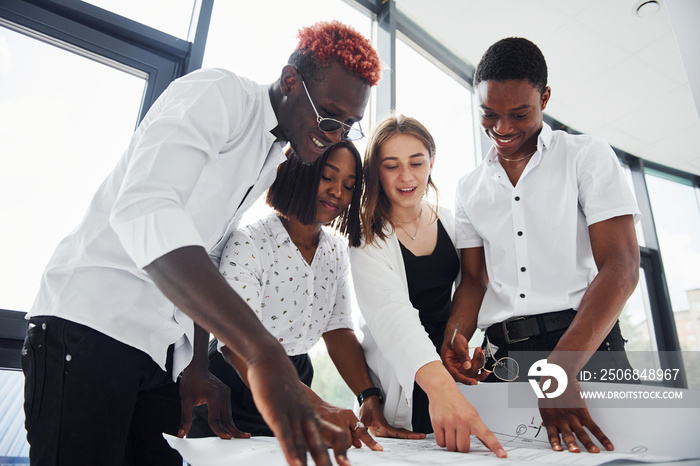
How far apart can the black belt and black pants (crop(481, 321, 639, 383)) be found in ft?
0.04

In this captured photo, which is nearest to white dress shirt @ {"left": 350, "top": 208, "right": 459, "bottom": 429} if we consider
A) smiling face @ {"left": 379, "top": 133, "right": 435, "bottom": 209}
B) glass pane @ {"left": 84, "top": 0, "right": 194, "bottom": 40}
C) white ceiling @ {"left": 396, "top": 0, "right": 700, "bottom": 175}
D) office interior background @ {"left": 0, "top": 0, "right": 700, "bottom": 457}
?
smiling face @ {"left": 379, "top": 133, "right": 435, "bottom": 209}

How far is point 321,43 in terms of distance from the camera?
1044 mm

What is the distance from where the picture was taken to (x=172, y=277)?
52 centimetres

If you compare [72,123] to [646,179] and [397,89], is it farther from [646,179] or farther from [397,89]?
[646,179]

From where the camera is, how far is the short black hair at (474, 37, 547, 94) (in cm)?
125

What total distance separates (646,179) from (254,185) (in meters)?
5.24

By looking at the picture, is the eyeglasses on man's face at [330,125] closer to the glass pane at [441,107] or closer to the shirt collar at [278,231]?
the shirt collar at [278,231]

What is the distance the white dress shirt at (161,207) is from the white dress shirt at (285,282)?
16cm

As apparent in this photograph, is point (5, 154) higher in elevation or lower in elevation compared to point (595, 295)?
higher

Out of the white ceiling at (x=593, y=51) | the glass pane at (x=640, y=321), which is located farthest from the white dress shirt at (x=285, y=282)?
the glass pane at (x=640, y=321)

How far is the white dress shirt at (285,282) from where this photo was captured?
3.64 ft

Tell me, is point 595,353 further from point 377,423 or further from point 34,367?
point 34,367

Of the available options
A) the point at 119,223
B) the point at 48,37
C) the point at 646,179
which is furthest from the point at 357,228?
the point at 646,179

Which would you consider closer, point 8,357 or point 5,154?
point 8,357
